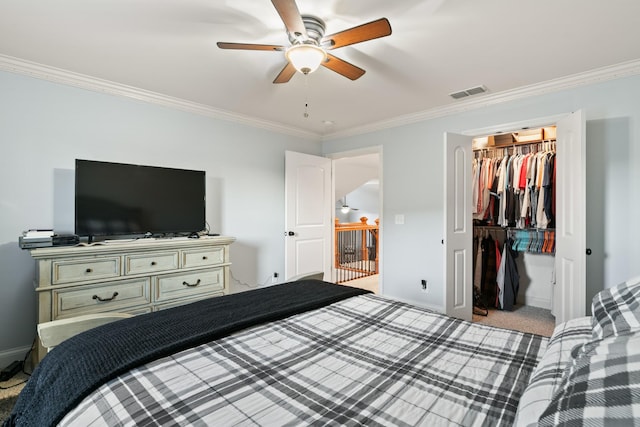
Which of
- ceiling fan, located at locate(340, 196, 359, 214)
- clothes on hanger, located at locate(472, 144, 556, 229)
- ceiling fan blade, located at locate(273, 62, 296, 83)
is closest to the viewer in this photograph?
ceiling fan blade, located at locate(273, 62, 296, 83)

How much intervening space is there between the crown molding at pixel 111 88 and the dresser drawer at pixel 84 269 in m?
1.56

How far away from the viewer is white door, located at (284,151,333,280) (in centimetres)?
411

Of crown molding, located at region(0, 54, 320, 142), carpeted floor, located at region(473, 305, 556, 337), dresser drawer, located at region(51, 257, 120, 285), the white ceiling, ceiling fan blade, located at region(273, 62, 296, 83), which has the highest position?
the white ceiling

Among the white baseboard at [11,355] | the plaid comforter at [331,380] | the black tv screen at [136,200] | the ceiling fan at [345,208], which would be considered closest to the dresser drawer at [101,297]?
the black tv screen at [136,200]

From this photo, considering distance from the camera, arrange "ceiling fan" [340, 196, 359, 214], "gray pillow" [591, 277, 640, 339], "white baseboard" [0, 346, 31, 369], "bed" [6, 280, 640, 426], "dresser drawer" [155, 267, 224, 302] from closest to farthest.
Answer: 1. "bed" [6, 280, 640, 426]
2. "gray pillow" [591, 277, 640, 339]
3. "white baseboard" [0, 346, 31, 369]
4. "dresser drawer" [155, 267, 224, 302]
5. "ceiling fan" [340, 196, 359, 214]

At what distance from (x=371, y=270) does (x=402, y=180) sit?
2.70 metres

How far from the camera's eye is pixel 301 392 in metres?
0.90

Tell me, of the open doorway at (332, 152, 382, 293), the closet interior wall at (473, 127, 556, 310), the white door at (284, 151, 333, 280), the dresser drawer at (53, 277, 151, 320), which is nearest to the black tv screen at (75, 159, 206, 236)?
the dresser drawer at (53, 277, 151, 320)

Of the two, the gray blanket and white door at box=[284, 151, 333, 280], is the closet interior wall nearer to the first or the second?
white door at box=[284, 151, 333, 280]

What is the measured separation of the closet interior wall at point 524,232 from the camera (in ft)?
12.0

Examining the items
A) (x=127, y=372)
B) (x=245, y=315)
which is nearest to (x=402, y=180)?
(x=245, y=315)

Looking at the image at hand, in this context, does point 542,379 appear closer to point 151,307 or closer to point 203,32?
point 203,32

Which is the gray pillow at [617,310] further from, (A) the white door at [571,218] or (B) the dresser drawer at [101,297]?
(B) the dresser drawer at [101,297]

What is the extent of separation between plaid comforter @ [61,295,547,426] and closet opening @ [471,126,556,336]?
103 inches
